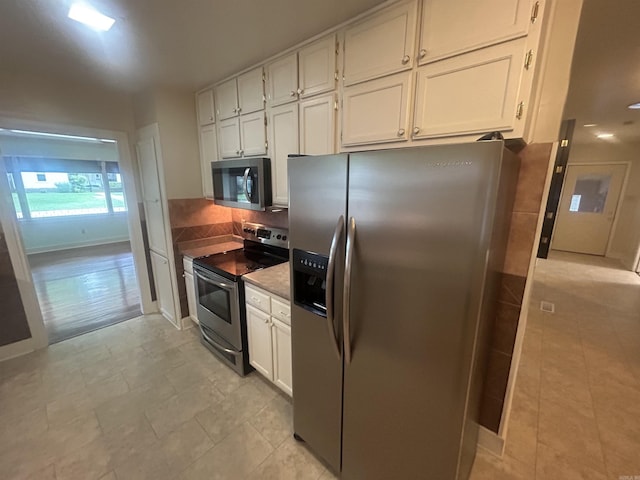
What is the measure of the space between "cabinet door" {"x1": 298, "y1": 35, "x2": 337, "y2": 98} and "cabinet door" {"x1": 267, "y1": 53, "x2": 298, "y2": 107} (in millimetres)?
56

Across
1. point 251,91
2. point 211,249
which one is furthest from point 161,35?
point 211,249

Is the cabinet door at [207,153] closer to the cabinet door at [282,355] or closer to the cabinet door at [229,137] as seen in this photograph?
the cabinet door at [229,137]

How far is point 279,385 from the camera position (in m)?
1.99

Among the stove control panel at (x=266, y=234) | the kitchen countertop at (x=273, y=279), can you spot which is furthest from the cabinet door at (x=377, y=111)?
the stove control panel at (x=266, y=234)

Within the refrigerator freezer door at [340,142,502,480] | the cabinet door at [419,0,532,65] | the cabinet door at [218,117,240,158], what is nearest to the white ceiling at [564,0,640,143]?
the cabinet door at [419,0,532,65]

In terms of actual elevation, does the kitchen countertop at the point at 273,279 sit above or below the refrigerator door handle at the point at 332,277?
below

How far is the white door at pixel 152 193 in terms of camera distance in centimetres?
268

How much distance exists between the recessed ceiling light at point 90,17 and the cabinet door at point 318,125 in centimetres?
117

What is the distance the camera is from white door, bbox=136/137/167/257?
268 centimetres

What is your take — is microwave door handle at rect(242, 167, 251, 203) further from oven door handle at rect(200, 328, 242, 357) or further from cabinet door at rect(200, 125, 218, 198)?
oven door handle at rect(200, 328, 242, 357)

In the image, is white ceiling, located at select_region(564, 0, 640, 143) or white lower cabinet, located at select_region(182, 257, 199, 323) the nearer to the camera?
white ceiling, located at select_region(564, 0, 640, 143)

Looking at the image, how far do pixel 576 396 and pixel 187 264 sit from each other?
143 inches

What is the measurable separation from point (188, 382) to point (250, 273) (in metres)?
1.11

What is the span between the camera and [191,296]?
2859 millimetres
